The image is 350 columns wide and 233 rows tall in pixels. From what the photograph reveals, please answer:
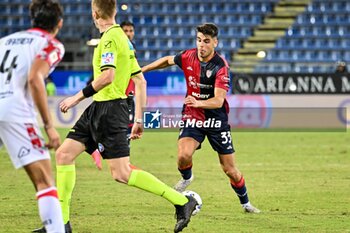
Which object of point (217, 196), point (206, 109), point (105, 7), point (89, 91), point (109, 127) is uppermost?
point (105, 7)

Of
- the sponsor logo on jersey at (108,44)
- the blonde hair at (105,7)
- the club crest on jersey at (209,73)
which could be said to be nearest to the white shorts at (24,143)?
the sponsor logo on jersey at (108,44)

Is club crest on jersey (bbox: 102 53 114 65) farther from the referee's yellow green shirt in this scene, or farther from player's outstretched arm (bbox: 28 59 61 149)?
player's outstretched arm (bbox: 28 59 61 149)

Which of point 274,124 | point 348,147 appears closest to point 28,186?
point 348,147

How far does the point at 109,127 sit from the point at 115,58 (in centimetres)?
62

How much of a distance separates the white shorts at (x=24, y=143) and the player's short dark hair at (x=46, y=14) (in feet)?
2.38

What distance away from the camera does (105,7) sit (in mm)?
7656

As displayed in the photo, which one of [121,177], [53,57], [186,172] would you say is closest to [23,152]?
[53,57]

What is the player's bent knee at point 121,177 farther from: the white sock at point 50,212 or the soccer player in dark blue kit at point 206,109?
the soccer player in dark blue kit at point 206,109

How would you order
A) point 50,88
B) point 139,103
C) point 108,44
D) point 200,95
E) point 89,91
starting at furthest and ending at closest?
1. point 50,88
2. point 200,95
3. point 139,103
4. point 108,44
5. point 89,91

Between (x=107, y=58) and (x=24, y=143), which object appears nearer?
(x=24, y=143)

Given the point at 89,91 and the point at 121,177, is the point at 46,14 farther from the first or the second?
the point at 121,177

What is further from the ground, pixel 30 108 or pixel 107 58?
pixel 107 58

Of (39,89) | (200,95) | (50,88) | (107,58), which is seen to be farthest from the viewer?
(50,88)

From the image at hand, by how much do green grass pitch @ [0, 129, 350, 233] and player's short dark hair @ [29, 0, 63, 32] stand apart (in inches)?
103
